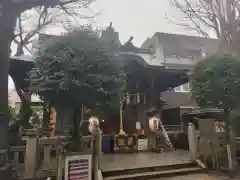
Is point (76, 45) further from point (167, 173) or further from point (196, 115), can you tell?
point (196, 115)

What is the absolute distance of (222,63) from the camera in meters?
6.55

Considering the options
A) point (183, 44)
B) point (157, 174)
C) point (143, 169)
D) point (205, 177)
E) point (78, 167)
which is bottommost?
point (205, 177)

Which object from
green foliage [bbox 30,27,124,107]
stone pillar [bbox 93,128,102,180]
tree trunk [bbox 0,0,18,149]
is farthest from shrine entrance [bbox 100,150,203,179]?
tree trunk [bbox 0,0,18,149]


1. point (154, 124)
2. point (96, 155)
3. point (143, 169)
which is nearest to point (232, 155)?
point (143, 169)

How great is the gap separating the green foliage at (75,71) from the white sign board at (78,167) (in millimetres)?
1300

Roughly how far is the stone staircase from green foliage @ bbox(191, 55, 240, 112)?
2172 mm

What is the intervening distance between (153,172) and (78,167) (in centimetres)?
242

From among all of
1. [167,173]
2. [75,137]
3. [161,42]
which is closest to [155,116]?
[167,173]

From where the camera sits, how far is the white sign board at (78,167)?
4.59 meters

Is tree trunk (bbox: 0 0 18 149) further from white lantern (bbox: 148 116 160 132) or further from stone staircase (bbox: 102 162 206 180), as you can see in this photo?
white lantern (bbox: 148 116 160 132)

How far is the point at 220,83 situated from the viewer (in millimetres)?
6398

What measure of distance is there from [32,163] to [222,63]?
6.46 m

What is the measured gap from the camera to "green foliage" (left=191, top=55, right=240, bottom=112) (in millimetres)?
6316

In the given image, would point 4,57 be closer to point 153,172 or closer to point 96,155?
point 96,155
